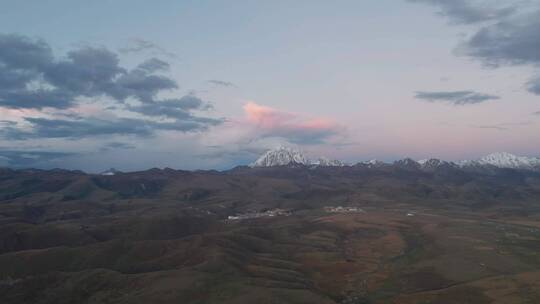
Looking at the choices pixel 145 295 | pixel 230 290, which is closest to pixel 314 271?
pixel 230 290

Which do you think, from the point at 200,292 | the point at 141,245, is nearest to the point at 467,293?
the point at 200,292

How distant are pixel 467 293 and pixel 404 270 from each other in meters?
40.7

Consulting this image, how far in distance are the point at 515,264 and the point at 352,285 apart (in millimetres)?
60873

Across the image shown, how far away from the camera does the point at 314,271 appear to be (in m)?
179

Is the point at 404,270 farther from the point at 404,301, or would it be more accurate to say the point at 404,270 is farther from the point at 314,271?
the point at 404,301

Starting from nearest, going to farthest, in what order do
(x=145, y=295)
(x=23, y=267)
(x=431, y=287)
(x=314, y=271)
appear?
1. (x=145, y=295)
2. (x=431, y=287)
3. (x=23, y=267)
4. (x=314, y=271)

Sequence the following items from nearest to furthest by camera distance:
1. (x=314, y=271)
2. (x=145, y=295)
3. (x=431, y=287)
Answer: (x=145, y=295)
(x=431, y=287)
(x=314, y=271)

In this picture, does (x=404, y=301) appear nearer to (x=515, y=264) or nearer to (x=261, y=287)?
(x=261, y=287)

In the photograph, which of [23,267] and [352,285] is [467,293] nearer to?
[352,285]

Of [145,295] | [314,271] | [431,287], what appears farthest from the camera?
[314,271]

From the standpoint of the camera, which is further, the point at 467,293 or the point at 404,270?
the point at 404,270

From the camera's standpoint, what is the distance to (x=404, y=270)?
178m

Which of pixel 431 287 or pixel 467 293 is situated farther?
pixel 431 287

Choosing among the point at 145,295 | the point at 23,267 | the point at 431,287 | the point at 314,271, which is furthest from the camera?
the point at 314,271
